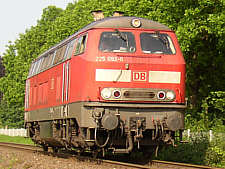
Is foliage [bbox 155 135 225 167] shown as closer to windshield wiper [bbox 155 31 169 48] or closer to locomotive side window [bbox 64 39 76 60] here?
windshield wiper [bbox 155 31 169 48]

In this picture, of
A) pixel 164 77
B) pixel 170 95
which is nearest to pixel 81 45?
pixel 164 77

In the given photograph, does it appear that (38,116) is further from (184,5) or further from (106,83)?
(184,5)

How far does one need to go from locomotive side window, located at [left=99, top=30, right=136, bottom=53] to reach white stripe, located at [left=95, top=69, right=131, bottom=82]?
0.65m

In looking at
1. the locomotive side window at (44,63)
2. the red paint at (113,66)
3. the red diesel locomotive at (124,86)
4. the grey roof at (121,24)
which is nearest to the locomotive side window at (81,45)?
the red diesel locomotive at (124,86)

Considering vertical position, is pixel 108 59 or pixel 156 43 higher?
pixel 156 43

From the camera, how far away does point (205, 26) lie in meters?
21.7

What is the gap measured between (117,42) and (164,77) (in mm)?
1541

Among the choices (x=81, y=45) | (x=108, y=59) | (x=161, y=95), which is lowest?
(x=161, y=95)

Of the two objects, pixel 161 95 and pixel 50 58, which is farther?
pixel 50 58

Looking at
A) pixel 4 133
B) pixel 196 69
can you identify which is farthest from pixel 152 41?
pixel 4 133

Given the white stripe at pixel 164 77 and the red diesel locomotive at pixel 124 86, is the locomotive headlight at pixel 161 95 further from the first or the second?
the white stripe at pixel 164 77

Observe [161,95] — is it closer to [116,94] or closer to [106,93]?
[116,94]

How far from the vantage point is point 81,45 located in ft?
44.4

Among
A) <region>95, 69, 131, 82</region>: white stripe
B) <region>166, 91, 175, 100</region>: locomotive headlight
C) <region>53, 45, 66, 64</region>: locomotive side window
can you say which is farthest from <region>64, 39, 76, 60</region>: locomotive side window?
<region>166, 91, 175, 100</region>: locomotive headlight
